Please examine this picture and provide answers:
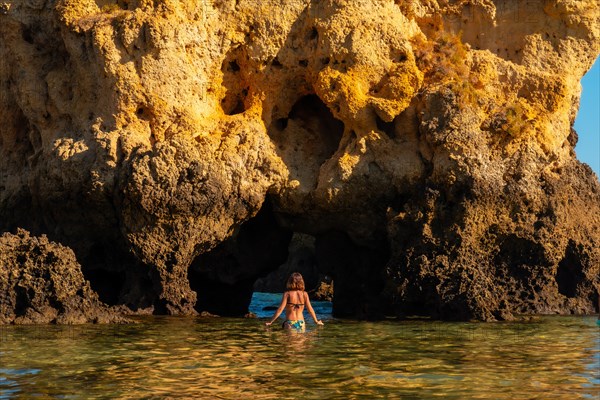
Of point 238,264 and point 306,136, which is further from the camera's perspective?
point 238,264

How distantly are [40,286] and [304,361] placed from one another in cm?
727

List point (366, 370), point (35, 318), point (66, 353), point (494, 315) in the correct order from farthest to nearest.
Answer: point (494, 315), point (35, 318), point (66, 353), point (366, 370)

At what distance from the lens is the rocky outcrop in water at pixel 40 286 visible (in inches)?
709

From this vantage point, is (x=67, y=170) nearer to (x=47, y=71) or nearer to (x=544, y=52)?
(x=47, y=71)

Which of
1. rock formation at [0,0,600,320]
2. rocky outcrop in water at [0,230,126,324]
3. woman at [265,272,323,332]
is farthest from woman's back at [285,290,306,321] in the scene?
rocky outcrop in water at [0,230,126,324]

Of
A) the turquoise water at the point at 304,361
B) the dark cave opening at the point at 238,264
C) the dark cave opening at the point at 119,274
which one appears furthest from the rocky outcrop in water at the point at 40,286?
the dark cave opening at the point at 238,264

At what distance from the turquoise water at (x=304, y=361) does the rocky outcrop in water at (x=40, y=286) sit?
2.89 feet

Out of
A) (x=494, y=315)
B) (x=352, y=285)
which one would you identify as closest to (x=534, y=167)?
(x=494, y=315)

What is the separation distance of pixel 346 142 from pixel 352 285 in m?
3.88

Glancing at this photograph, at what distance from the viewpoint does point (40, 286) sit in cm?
1806

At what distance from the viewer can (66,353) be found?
45.1 feet

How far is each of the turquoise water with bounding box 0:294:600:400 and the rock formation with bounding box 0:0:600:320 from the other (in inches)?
94.7

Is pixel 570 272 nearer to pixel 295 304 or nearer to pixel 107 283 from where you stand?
pixel 295 304

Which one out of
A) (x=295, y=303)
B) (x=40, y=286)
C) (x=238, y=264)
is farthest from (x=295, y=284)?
(x=238, y=264)
